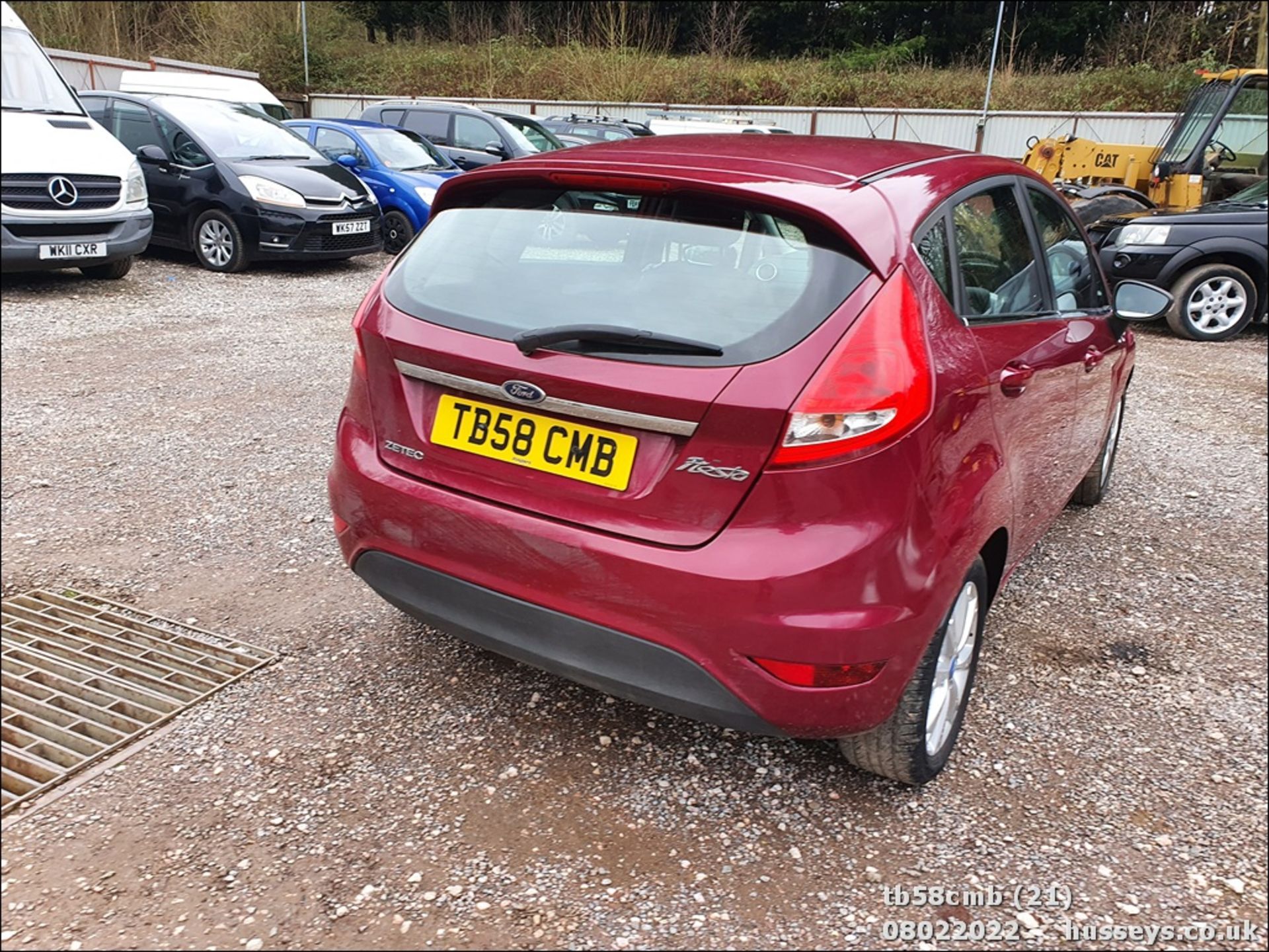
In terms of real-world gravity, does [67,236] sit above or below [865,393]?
below

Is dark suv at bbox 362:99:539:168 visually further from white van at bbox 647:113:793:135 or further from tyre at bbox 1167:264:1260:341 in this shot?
tyre at bbox 1167:264:1260:341

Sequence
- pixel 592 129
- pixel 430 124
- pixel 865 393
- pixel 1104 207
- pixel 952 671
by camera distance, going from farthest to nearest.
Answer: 1. pixel 592 129
2. pixel 430 124
3. pixel 1104 207
4. pixel 952 671
5. pixel 865 393

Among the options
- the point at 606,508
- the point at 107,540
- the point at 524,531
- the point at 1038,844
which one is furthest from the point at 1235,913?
the point at 107,540

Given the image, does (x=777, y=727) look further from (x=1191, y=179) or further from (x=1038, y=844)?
(x=1191, y=179)

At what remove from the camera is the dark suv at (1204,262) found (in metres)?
8.43

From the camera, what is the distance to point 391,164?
38.7 feet

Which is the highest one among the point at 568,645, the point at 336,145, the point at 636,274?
the point at 636,274

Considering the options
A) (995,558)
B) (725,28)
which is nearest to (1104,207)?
(995,558)

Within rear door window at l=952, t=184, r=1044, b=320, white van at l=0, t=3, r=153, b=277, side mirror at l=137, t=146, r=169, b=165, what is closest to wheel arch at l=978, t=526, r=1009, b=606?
rear door window at l=952, t=184, r=1044, b=320

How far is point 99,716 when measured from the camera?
2.71m

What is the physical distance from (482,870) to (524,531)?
0.76 meters

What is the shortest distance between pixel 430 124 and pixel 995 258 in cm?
→ 1275

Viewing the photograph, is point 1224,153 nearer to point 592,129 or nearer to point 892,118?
point 592,129

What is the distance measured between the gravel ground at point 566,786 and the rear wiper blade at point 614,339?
3.68 ft
